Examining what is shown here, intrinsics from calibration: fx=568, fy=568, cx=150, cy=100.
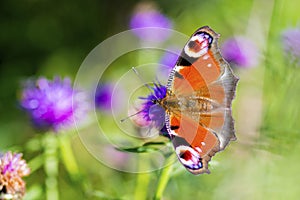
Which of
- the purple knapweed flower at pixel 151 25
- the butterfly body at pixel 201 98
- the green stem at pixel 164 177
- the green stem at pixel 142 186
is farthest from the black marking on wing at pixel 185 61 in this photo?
the purple knapweed flower at pixel 151 25

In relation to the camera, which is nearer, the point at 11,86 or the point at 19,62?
the point at 11,86

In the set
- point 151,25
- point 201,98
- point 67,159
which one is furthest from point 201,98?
point 151,25

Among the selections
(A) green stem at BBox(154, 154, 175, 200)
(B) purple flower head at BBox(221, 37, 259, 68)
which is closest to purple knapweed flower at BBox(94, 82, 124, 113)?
(B) purple flower head at BBox(221, 37, 259, 68)

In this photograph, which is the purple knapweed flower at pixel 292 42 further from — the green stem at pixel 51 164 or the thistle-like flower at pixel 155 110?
the green stem at pixel 51 164

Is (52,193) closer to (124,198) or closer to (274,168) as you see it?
(124,198)

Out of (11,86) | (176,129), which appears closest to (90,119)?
(176,129)

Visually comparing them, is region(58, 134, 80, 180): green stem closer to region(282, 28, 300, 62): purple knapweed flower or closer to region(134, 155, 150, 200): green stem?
region(134, 155, 150, 200): green stem

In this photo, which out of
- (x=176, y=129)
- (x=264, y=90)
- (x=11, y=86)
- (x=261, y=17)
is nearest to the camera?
(x=176, y=129)
